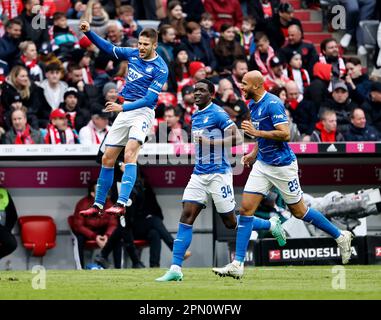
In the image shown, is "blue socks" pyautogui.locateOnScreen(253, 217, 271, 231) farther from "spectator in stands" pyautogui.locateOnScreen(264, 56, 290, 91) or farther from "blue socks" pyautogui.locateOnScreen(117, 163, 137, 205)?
"spectator in stands" pyautogui.locateOnScreen(264, 56, 290, 91)

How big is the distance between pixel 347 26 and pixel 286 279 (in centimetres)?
1017

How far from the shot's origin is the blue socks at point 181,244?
13.4m

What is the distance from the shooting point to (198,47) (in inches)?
837

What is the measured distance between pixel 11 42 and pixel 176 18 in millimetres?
Answer: 3210

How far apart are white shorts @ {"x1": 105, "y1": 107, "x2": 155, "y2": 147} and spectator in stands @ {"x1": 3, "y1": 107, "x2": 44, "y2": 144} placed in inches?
148

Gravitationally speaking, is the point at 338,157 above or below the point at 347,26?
below

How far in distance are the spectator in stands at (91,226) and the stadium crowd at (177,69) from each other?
102cm

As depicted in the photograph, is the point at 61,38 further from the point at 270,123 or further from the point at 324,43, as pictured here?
the point at 270,123

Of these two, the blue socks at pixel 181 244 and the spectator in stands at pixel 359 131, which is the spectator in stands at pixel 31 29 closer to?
the spectator in stands at pixel 359 131

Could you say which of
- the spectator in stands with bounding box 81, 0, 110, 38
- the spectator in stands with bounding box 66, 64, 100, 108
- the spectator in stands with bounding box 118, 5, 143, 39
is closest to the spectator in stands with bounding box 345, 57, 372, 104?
Result: the spectator in stands with bounding box 118, 5, 143, 39

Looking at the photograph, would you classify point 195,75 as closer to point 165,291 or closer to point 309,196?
point 309,196
